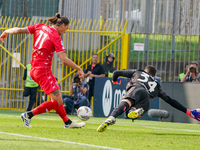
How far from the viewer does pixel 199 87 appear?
10578 mm

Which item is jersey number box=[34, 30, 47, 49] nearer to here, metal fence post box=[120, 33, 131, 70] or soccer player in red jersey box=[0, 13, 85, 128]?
soccer player in red jersey box=[0, 13, 85, 128]

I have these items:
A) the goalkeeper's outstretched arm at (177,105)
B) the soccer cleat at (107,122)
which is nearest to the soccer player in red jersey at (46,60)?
the soccer cleat at (107,122)

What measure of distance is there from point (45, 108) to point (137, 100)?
1.49 meters

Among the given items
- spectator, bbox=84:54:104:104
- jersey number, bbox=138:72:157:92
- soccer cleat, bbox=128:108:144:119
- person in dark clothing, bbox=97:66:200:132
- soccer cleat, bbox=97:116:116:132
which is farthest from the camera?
spectator, bbox=84:54:104:104

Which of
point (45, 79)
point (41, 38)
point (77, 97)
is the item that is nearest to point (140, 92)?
point (45, 79)

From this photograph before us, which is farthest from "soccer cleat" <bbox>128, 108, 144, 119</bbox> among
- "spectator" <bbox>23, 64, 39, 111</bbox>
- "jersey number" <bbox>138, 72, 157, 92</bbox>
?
"spectator" <bbox>23, 64, 39, 111</bbox>

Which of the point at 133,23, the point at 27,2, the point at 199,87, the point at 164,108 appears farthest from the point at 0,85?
the point at 199,87

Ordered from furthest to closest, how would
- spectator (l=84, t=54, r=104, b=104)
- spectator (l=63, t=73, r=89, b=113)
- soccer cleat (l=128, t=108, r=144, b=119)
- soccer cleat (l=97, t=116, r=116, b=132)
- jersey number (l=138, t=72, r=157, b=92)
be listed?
spectator (l=84, t=54, r=104, b=104)
spectator (l=63, t=73, r=89, b=113)
jersey number (l=138, t=72, r=157, b=92)
soccer cleat (l=128, t=108, r=144, b=119)
soccer cleat (l=97, t=116, r=116, b=132)

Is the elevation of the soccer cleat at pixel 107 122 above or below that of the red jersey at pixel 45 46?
below

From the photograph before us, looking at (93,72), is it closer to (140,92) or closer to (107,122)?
(140,92)

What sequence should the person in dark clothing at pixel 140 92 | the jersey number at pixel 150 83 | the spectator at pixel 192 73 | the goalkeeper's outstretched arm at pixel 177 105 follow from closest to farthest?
the person in dark clothing at pixel 140 92
the jersey number at pixel 150 83
the goalkeeper's outstretched arm at pixel 177 105
the spectator at pixel 192 73

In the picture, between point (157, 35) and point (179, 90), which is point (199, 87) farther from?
point (157, 35)

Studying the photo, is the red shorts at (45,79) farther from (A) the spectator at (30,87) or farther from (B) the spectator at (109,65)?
(A) the spectator at (30,87)

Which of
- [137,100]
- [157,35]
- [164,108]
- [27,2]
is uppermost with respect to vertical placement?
[27,2]
